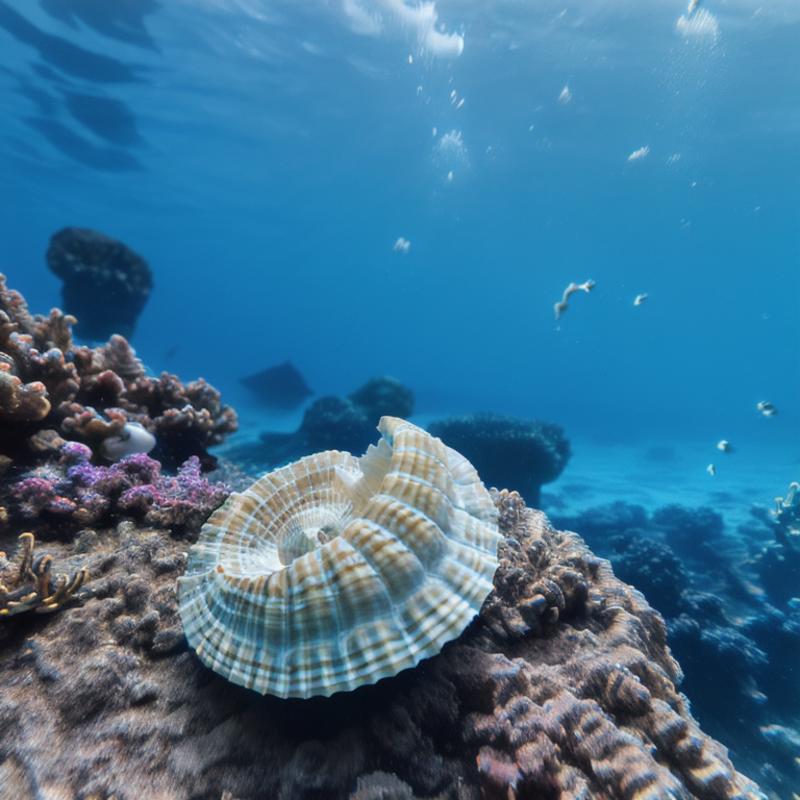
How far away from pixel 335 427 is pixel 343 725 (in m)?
16.9

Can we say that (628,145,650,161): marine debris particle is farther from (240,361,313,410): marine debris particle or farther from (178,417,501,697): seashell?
(178,417,501,697): seashell

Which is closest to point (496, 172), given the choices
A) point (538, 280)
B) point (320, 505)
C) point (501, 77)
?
point (501, 77)

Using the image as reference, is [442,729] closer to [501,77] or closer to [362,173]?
[501,77]

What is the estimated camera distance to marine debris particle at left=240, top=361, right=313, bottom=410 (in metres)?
39.3

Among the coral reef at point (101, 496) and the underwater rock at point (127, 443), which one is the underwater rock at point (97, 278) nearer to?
the underwater rock at point (127, 443)

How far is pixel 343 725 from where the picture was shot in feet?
7.25

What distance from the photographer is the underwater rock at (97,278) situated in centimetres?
1734

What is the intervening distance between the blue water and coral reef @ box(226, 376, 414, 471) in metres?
8.71

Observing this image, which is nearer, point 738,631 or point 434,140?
point 738,631

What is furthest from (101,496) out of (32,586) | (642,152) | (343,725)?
(642,152)

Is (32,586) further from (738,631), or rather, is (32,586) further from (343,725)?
(738,631)

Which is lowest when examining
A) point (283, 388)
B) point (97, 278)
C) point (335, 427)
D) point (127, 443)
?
point (127, 443)

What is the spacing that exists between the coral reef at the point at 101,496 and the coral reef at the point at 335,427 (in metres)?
13.4

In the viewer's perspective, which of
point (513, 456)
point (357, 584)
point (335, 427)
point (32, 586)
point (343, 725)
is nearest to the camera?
point (357, 584)
